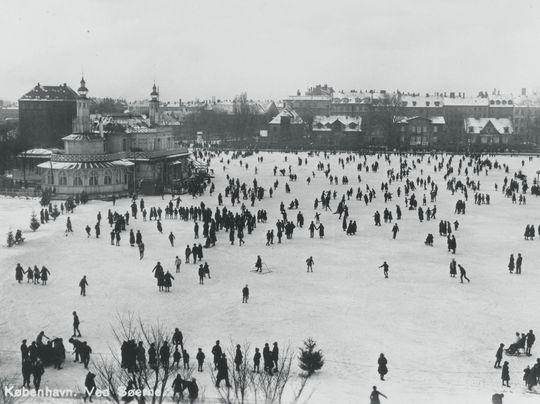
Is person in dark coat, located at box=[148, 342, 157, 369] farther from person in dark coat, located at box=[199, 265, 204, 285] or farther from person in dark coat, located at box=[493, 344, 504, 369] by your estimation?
person in dark coat, located at box=[199, 265, 204, 285]

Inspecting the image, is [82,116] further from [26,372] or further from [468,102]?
[468,102]

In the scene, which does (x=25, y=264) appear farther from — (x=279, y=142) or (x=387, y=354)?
(x=279, y=142)

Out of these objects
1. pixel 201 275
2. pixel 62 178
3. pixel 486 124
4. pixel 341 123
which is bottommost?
pixel 201 275

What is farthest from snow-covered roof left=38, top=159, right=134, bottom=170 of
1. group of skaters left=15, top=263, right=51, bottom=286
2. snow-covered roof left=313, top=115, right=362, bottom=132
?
snow-covered roof left=313, top=115, right=362, bottom=132

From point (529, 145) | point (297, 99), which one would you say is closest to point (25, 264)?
point (529, 145)

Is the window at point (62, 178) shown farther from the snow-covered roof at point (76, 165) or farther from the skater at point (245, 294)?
the skater at point (245, 294)

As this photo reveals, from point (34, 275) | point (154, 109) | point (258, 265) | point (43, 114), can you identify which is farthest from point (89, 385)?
point (43, 114)
